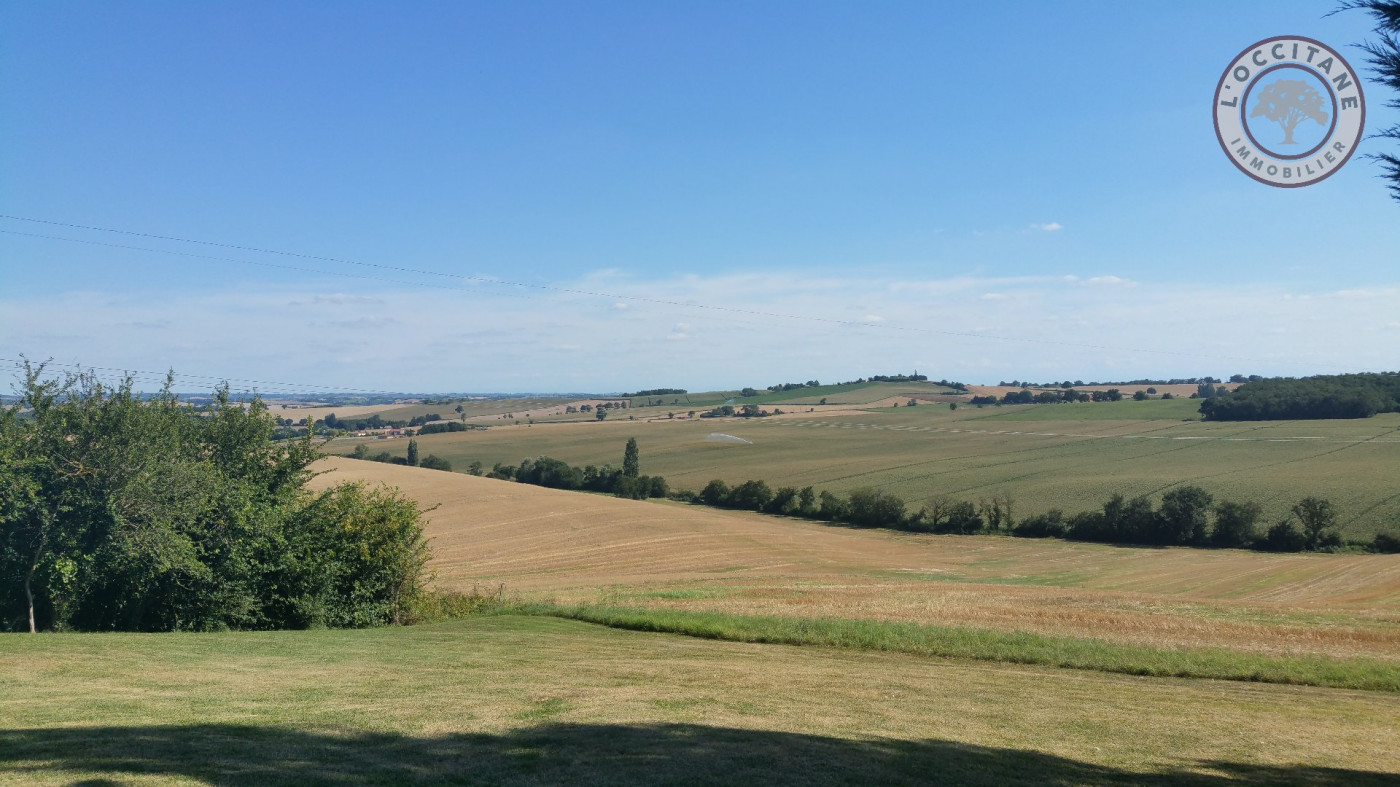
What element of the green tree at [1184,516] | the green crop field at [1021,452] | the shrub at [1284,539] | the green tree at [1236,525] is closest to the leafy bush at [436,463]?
the green crop field at [1021,452]

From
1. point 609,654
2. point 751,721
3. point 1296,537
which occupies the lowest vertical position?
point 1296,537

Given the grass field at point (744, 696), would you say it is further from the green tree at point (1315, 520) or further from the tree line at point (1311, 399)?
the tree line at point (1311, 399)

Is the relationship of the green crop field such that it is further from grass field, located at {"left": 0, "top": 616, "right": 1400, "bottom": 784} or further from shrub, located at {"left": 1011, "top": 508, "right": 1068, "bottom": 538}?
grass field, located at {"left": 0, "top": 616, "right": 1400, "bottom": 784}

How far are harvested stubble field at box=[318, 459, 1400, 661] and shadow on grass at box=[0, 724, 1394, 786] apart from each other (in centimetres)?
1428

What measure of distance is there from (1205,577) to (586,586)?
3362 centimetres

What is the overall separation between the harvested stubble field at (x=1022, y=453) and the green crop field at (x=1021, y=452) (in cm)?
21

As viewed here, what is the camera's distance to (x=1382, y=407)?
9769 centimetres

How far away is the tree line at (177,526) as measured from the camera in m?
21.2

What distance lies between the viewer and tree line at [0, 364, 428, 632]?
2116 centimetres

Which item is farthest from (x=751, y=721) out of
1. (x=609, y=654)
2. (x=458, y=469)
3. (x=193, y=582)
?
(x=458, y=469)

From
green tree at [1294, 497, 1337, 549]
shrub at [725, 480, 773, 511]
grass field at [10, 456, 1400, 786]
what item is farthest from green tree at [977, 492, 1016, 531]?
grass field at [10, 456, 1400, 786]

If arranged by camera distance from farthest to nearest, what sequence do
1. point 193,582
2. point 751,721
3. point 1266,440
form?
point 1266,440
point 193,582
point 751,721

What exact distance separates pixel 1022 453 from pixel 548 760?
93685 millimetres

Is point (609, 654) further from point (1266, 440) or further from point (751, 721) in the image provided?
point (1266, 440)
